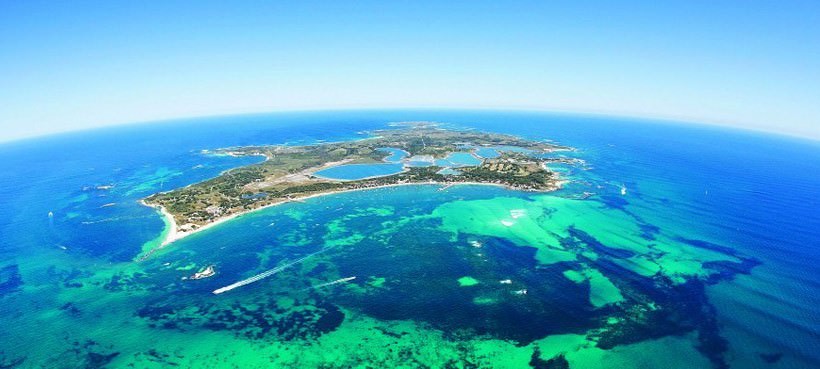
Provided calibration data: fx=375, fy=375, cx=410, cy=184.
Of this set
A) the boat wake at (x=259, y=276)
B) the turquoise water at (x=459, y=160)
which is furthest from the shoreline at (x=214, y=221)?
the turquoise water at (x=459, y=160)

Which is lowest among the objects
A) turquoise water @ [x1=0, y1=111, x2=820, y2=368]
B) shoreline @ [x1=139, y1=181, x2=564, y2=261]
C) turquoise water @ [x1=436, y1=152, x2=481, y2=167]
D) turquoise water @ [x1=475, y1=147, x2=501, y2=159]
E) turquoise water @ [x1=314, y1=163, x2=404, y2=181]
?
turquoise water @ [x1=0, y1=111, x2=820, y2=368]

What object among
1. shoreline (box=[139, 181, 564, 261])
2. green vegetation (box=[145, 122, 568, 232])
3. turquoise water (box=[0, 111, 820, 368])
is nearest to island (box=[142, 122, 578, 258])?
green vegetation (box=[145, 122, 568, 232])

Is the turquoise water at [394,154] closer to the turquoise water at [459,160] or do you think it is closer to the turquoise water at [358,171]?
the turquoise water at [358,171]

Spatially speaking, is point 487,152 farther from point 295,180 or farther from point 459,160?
point 295,180

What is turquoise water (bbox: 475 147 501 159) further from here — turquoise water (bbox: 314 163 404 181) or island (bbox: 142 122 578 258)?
turquoise water (bbox: 314 163 404 181)

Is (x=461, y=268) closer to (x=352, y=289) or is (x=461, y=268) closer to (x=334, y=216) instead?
(x=352, y=289)

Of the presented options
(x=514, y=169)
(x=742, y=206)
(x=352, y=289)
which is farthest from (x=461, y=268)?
(x=742, y=206)
